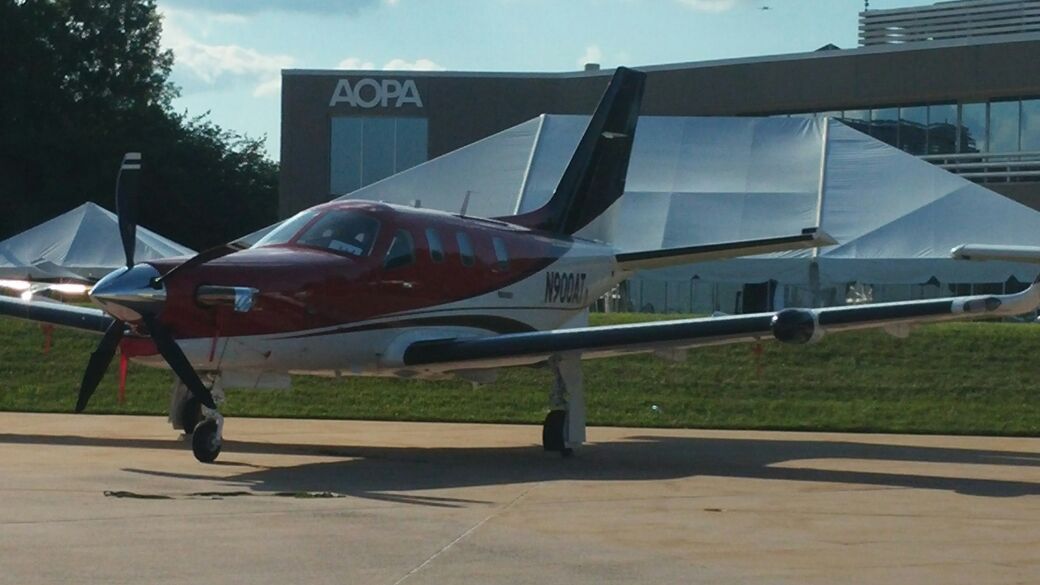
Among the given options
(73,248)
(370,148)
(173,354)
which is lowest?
(173,354)

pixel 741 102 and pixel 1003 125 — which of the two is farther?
pixel 741 102

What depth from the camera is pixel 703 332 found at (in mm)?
15812

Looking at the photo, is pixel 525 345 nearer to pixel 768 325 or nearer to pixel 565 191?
pixel 768 325

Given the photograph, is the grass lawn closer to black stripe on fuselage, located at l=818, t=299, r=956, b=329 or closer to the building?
black stripe on fuselage, located at l=818, t=299, r=956, b=329

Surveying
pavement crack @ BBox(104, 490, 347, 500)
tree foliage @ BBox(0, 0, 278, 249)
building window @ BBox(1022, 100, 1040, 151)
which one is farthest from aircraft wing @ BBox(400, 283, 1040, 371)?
tree foliage @ BBox(0, 0, 278, 249)

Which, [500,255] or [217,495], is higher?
[500,255]

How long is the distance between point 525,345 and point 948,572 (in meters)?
7.47

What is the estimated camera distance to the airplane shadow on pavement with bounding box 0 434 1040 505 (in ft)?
45.8

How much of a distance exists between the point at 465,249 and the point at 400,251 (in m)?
1.28

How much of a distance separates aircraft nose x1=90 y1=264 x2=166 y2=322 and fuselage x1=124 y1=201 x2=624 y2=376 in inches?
4.6

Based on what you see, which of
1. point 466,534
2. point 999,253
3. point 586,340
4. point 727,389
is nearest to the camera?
point 466,534

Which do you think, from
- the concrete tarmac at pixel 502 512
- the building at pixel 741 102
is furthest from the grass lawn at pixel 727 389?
the building at pixel 741 102

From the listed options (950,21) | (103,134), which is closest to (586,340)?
(950,21)

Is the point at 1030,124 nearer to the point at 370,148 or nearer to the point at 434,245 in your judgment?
the point at 370,148
